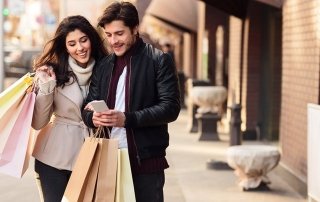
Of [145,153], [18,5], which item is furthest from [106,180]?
[18,5]

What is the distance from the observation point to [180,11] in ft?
76.9

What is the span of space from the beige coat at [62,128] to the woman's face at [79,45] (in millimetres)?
181

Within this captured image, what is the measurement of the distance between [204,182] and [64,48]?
17.6 feet

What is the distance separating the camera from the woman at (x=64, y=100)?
185 inches

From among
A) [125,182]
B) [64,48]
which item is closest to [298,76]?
[64,48]

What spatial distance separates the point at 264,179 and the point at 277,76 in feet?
16.4

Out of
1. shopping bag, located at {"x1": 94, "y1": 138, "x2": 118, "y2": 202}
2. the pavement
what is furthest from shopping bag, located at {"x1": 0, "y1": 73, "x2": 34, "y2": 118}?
the pavement

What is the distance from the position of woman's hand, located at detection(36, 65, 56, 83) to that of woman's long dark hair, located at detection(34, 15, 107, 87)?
31 millimetres

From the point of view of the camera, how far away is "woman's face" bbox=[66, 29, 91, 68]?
468 centimetres

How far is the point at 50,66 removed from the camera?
4.78 metres

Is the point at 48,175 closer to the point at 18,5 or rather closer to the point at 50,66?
the point at 50,66

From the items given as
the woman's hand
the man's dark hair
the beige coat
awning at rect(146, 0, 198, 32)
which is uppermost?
awning at rect(146, 0, 198, 32)

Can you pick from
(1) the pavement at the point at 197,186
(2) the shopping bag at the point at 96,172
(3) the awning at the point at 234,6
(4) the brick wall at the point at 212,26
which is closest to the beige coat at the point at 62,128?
(2) the shopping bag at the point at 96,172

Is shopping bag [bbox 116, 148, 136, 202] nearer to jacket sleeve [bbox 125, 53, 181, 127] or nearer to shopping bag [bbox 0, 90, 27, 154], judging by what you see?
jacket sleeve [bbox 125, 53, 181, 127]
